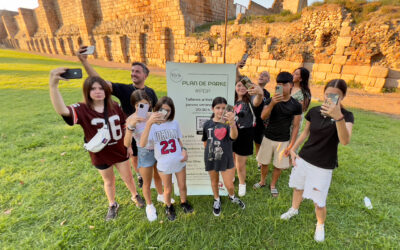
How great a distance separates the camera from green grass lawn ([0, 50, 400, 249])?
220cm

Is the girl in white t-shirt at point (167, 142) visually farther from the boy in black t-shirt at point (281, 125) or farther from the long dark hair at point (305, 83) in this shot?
the long dark hair at point (305, 83)

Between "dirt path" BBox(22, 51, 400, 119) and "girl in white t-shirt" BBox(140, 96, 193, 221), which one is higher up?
"girl in white t-shirt" BBox(140, 96, 193, 221)

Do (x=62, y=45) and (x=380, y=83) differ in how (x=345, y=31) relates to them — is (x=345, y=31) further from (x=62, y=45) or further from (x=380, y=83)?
(x=62, y=45)

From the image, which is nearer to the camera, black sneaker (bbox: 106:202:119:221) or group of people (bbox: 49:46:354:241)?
group of people (bbox: 49:46:354:241)

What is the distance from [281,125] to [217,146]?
1.08 m

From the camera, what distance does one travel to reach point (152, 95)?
2.78 meters

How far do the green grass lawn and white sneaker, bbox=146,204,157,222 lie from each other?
0.26 feet

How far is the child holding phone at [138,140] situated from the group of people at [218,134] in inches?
0.5

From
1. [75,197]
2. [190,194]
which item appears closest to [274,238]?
[190,194]

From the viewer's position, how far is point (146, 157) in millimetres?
2350

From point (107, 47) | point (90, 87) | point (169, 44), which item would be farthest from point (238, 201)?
point (107, 47)

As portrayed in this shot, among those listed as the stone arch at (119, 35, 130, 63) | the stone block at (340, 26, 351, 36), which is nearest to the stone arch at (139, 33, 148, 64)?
the stone arch at (119, 35, 130, 63)

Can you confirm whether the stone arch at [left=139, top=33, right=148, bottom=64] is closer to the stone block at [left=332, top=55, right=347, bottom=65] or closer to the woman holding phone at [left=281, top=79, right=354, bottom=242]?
the stone block at [left=332, top=55, right=347, bottom=65]

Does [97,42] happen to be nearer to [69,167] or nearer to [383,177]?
[69,167]
